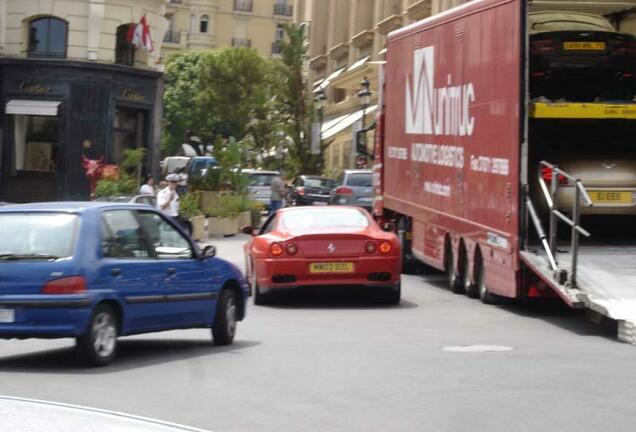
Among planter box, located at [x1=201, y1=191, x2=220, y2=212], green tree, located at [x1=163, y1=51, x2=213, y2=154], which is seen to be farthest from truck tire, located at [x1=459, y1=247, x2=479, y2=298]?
green tree, located at [x1=163, y1=51, x2=213, y2=154]

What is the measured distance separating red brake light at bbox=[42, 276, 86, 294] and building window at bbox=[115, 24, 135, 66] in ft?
116

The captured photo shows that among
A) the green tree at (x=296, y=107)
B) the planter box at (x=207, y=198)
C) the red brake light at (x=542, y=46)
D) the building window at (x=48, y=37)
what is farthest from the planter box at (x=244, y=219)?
the red brake light at (x=542, y=46)

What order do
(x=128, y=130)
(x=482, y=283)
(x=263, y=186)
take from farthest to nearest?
(x=263, y=186), (x=128, y=130), (x=482, y=283)

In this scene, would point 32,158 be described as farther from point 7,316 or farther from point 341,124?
point 7,316

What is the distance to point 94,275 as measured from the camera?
11.9 meters

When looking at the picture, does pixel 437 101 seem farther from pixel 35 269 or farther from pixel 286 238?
pixel 35 269

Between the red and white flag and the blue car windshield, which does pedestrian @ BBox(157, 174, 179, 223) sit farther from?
the blue car windshield

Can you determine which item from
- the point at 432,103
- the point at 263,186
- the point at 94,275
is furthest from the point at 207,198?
the point at 94,275

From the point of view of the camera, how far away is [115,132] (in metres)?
46.5

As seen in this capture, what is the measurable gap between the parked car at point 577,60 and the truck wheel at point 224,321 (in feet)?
20.5

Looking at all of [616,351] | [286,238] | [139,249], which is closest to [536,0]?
[286,238]

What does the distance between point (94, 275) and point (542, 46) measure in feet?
28.1

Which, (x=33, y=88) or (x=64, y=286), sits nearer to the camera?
(x=64, y=286)

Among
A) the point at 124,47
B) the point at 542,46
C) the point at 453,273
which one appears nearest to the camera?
the point at 542,46
